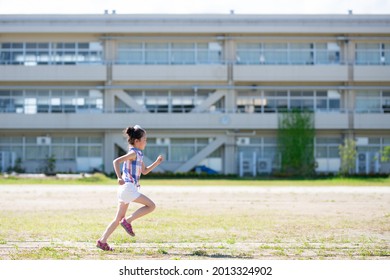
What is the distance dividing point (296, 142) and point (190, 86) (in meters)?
8.53

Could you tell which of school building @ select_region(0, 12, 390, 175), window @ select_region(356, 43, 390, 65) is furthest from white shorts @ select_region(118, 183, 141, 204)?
window @ select_region(356, 43, 390, 65)

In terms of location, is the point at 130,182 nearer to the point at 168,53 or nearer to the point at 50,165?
the point at 50,165

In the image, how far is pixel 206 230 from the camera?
12.0 metres

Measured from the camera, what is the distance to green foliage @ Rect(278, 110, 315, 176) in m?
46.0

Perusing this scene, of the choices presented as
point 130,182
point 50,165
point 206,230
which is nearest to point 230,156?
point 50,165

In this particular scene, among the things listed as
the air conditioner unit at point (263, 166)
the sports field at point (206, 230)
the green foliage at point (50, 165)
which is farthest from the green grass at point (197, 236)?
the air conditioner unit at point (263, 166)

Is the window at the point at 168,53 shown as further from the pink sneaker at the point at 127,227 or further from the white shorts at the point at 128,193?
the white shorts at the point at 128,193

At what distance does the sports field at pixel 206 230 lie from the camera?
29.2ft

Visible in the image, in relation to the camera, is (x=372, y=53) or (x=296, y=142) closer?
(x=296, y=142)

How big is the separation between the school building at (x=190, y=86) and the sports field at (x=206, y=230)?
2618cm

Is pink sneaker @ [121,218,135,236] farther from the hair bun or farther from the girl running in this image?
the hair bun

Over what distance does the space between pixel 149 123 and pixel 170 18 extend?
7608 millimetres

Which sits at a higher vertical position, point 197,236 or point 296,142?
point 296,142

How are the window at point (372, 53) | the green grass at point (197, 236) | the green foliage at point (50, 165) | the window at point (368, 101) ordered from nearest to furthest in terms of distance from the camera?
1. the green grass at point (197, 236)
2. the green foliage at point (50, 165)
3. the window at point (372, 53)
4. the window at point (368, 101)
